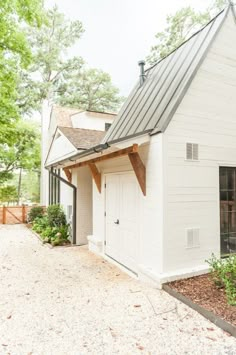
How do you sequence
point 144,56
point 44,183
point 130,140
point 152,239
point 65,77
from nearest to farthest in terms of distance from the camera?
point 130,140, point 152,239, point 44,183, point 144,56, point 65,77

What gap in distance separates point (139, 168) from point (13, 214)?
36.6 ft

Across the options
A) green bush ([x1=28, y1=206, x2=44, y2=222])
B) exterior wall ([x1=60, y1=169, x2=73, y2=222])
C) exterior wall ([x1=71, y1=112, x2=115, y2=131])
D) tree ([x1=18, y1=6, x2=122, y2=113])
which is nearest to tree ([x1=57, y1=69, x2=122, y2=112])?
tree ([x1=18, y1=6, x2=122, y2=113])

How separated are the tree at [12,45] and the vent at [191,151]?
640cm

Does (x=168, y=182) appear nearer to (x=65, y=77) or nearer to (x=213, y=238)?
(x=213, y=238)

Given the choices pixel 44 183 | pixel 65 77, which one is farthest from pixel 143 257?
pixel 65 77

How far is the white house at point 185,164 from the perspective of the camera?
4.56m

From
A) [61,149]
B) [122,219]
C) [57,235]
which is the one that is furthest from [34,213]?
[122,219]

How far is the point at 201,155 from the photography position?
193 inches

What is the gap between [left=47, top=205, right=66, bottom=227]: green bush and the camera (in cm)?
962

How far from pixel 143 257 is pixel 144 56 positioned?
725 inches

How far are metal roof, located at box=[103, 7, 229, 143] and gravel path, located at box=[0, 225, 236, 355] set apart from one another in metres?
2.84

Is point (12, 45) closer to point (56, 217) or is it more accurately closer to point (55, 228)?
point (56, 217)

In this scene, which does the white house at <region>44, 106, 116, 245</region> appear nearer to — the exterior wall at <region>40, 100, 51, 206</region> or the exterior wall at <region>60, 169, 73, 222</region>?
the exterior wall at <region>60, 169, 73, 222</region>

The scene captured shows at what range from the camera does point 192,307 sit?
375 centimetres
